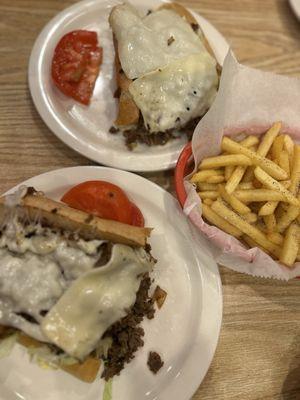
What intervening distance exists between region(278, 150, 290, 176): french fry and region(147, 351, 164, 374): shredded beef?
3.09 feet

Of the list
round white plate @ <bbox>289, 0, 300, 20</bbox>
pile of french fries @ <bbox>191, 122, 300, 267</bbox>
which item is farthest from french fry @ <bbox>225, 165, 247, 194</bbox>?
round white plate @ <bbox>289, 0, 300, 20</bbox>

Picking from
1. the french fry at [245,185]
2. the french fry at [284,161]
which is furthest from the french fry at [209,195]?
the french fry at [284,161]

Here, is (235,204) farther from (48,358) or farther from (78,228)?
(48,358)

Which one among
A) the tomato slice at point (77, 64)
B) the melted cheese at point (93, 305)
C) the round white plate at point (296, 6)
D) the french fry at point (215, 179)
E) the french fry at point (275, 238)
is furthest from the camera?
the round white plate at point (296, 6)

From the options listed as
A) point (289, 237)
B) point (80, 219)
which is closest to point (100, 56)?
point (80, 219)

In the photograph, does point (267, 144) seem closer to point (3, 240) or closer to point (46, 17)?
point (3, 240)

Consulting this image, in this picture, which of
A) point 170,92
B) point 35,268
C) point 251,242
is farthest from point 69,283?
point 170,92

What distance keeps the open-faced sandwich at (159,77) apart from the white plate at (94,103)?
94 millimetres

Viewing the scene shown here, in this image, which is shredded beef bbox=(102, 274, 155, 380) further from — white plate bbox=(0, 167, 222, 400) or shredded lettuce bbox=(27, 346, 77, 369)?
shredded lettuce bbox=(27, 346, 77, 369)

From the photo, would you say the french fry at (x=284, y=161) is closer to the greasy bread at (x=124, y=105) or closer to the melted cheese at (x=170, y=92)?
the melted cheese at (x=170, y=92)

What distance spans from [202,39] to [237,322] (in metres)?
1.40

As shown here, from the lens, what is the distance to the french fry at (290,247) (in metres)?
1.78

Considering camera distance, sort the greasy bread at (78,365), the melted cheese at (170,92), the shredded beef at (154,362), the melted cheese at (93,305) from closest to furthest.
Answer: the melted cheese at (93,305)
the greasy bread at (78,365)
the shredded beef at (154,362)
the melted cheese at (170,92)

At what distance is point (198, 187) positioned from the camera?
2.01m
